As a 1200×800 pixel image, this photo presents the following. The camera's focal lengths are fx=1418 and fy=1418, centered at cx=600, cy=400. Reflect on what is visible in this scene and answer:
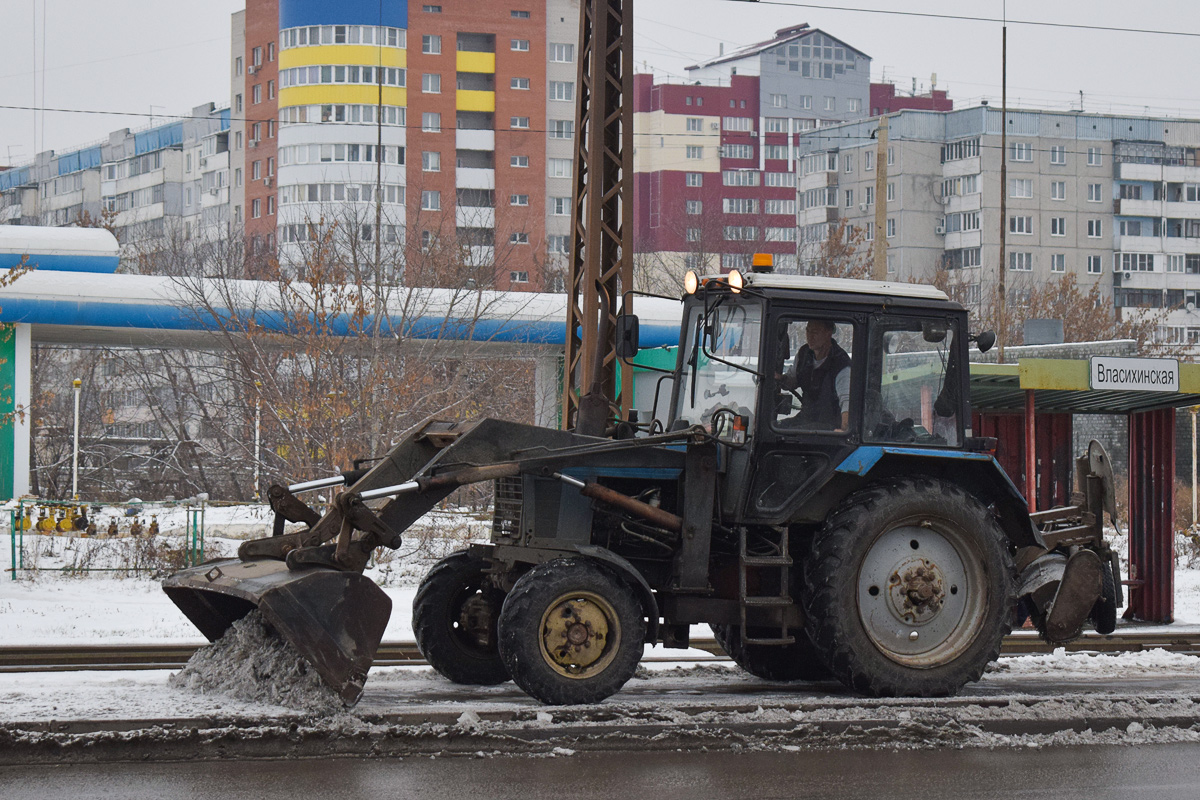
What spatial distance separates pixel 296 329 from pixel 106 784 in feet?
52.7

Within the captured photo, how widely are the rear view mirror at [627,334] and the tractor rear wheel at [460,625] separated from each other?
5.32ft

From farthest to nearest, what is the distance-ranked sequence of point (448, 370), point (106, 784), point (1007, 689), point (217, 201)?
1. point (217, 201)
2. point (448, 370)
3. point (1007, 689)
4. point (106, 784)

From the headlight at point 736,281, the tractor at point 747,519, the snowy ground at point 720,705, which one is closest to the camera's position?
the snowy ground at point 720,705

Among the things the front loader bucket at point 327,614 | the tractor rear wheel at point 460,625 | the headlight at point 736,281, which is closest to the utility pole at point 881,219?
the headlight at point 736,281

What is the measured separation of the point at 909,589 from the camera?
336 inches

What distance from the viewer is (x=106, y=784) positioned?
6.27m

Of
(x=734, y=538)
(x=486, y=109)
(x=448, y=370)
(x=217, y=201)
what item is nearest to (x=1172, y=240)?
(x=486, y=109)

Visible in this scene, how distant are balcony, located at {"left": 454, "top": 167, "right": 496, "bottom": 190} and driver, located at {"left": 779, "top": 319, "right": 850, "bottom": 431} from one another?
76.5 m

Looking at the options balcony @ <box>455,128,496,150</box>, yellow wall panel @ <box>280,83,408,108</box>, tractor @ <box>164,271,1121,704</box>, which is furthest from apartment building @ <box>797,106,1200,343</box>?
tractor @ <box>164,271,1121,704</box>

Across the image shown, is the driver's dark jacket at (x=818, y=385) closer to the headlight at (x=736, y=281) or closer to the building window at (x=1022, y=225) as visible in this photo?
the headlight at (x=736, y=281)

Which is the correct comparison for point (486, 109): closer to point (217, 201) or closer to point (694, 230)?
point (694, 230)

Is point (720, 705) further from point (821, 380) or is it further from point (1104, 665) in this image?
point (1104, 665)

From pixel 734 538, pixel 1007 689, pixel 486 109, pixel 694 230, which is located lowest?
pixel 1007 689

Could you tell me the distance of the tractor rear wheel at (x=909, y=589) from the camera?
27.1 ft
